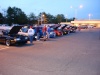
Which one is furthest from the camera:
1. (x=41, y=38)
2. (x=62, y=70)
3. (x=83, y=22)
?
(x=83, y=22)

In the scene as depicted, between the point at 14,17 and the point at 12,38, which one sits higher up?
the point at 14,17

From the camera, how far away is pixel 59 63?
971 cm

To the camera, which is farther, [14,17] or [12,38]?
[14,17]

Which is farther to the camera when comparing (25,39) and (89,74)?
(25,39)

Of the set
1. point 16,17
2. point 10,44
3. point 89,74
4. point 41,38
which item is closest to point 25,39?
point 10,44

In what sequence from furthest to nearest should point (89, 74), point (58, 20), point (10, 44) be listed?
point (58, 20) → point (10, 44) → point (89, 74)

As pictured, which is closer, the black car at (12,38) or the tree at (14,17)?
the black car at (12,38)

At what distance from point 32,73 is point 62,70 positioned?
50.4 inches

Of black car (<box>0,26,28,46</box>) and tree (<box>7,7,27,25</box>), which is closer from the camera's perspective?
black car (<box>0,26,28,46</box>)

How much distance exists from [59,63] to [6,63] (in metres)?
2.56

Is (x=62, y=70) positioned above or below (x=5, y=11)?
below

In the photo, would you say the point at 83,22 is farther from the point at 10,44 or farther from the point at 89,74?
the point at 89,74

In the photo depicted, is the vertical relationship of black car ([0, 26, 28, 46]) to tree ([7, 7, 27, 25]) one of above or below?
below

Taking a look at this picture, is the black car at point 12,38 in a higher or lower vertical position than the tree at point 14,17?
lower
